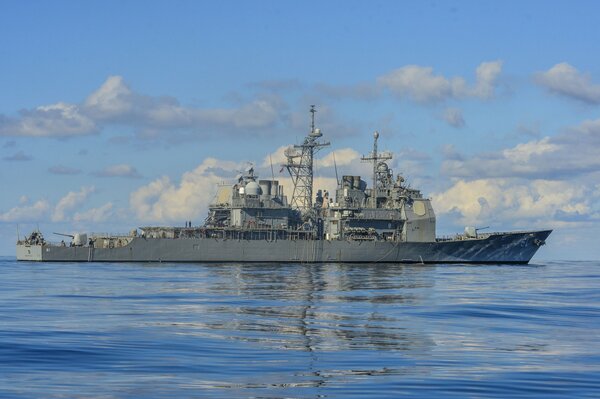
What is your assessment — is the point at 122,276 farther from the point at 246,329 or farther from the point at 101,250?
the point at 246,329

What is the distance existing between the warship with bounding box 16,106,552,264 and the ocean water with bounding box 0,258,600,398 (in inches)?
1525

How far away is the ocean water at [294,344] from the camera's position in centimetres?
1617

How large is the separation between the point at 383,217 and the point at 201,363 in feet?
218

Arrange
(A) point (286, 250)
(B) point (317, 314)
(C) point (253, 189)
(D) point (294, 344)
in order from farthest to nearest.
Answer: (C) point (253, 189), (A) point (286, 250), (B) point (317, 314), (D) point (294, 344)

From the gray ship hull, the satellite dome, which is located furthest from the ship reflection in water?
the satellite dome

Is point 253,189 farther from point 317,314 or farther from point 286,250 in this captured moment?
point 317,314

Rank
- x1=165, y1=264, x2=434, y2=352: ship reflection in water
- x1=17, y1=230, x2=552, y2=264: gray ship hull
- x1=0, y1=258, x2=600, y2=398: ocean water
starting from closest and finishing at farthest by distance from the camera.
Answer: x1=0, y1=258, x2=600, y2=398: ocean water < x1=165, y1=264, x2=434, y2=352: ship reflection in water < x1=17, y1=230, x2=552, y2=264: gray ship hull

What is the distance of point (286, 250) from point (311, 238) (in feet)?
12.5

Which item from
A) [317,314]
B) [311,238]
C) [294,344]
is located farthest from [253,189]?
[294,344]

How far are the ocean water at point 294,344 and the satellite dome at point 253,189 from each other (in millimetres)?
43676

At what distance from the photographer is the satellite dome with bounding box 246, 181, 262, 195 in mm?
87125

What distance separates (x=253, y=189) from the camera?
87.3 meters

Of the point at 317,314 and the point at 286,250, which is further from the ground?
the point at 286,250

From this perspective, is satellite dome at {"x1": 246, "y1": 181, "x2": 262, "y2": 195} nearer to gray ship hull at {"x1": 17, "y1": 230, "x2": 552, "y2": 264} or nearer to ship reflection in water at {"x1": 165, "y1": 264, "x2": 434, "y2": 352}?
gray ship hull at {"x1": 17, "y1": 230, "x2": 552, "y2": 264}
